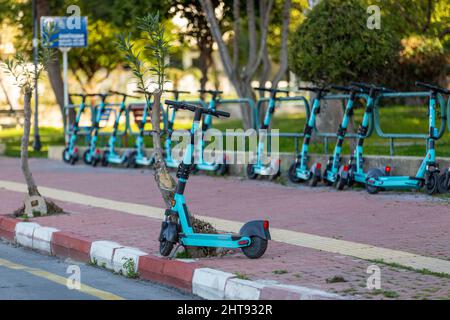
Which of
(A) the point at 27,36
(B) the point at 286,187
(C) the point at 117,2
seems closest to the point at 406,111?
(C) the point at 117,2

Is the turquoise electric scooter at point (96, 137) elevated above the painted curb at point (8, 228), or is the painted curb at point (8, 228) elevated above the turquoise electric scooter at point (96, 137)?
the turquoise electric scooter at point (96, 137)

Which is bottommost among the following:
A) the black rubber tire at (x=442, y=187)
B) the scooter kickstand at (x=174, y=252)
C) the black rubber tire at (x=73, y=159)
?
the black rubber tire at (x=73, y=159)

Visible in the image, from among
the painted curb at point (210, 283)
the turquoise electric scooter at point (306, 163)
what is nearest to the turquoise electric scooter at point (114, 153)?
the turquoise electric scooter at point (306, 163)

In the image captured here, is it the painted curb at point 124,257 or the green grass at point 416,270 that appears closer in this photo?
the green grass at point 416,270

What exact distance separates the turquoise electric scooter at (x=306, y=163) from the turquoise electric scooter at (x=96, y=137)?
6501mm

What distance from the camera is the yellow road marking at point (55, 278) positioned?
27.3ft

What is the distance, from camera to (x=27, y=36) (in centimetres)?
3344

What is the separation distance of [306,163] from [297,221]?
14.0 ft

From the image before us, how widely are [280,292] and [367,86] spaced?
7325mm

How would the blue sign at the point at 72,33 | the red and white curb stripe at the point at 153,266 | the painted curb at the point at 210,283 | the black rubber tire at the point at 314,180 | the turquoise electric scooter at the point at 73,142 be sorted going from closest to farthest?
the red and white curb stripe at the point at 153,266
the painted curb at the point at 210,283
the black rubber tire at the point at 314,180
the turquoise electric scooter at the point at 73,142
the blue sign at the point at 72,33

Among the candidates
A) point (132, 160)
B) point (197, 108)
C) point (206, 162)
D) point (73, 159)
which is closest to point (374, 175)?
point (206, 162)

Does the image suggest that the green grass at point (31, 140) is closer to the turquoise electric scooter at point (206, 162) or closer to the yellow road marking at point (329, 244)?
the turquoise electric scooter at point (206, 162)

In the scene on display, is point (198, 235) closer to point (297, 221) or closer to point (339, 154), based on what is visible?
point (297, 221)

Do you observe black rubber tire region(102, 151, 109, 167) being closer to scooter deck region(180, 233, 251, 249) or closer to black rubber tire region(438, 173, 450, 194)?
black rubber tire region(438, 173, 450, 194)
